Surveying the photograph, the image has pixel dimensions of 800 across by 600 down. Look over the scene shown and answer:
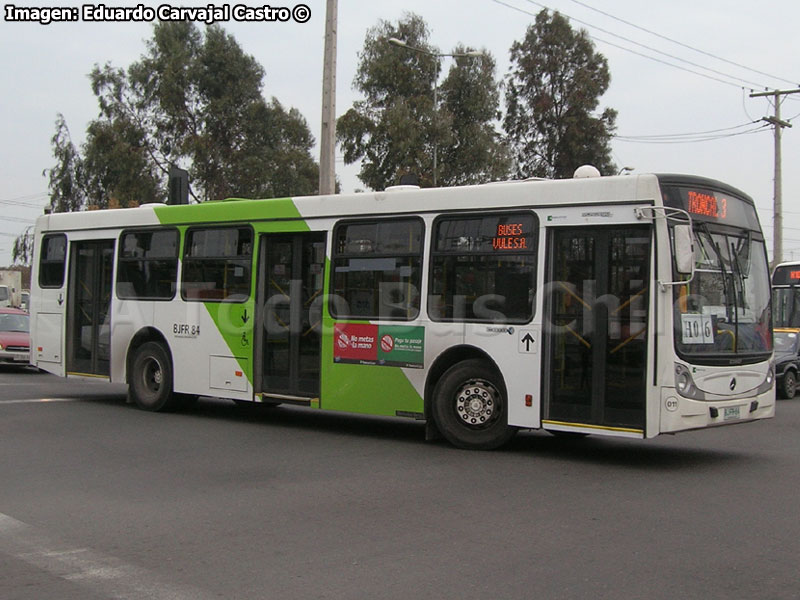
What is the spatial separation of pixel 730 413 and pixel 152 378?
8707mm

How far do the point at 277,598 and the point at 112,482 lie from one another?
3.83 m

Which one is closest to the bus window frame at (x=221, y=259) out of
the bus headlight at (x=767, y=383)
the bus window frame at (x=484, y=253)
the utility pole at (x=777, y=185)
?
the bus window frame at (x=484, y=253)

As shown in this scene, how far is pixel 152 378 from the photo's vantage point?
560 inches

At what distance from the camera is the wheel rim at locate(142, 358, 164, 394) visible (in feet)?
46.3

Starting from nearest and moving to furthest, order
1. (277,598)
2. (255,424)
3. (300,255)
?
(277,598)
(300,255)
(255,424)

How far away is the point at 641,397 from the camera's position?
9.07 metres

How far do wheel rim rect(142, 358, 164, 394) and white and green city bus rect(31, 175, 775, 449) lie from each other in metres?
0.13

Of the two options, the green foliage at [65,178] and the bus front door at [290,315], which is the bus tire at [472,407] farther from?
the green foliage at [65,178]

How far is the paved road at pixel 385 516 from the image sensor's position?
17.7 ft

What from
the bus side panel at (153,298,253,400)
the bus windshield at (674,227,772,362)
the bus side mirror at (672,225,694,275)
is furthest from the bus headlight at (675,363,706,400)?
the bus side panel at (153,298,253,400)

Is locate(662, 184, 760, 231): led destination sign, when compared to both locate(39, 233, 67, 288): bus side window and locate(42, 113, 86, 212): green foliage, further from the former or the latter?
locate(42, 113, 86, 212): green foliage

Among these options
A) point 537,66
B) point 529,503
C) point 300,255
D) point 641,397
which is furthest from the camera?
point 537,66

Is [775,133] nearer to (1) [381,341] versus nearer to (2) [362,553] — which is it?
(1) [381,341]

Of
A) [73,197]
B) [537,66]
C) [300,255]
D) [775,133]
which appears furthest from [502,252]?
[73,197]
